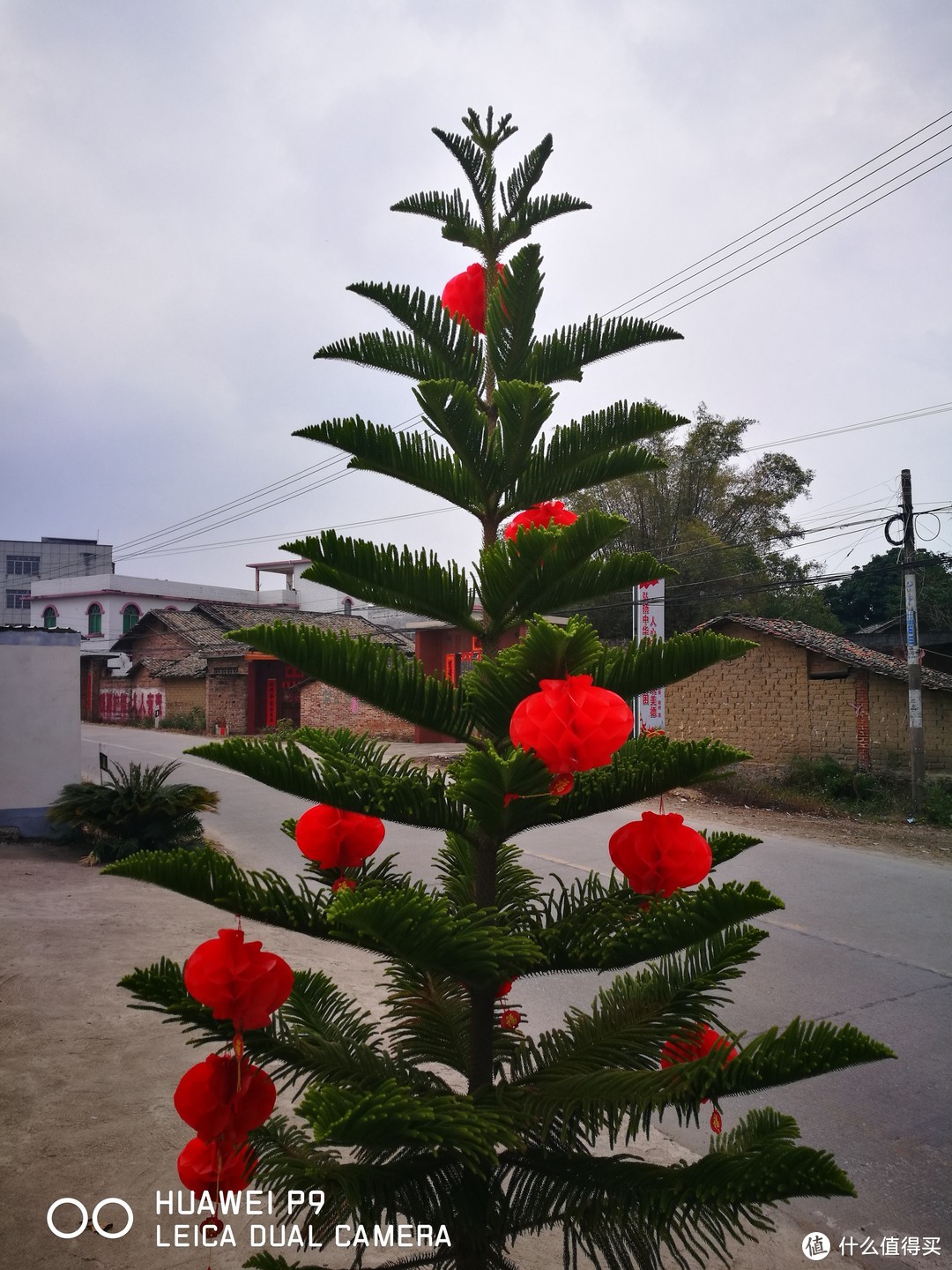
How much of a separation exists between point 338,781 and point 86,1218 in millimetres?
2276

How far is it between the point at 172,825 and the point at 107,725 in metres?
26.5

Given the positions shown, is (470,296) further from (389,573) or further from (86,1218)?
(86,1218)

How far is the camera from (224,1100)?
1.41 m

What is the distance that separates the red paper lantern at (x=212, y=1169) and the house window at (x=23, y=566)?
2077 inches

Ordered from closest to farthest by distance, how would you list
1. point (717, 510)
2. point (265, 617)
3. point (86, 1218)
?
point (86, 1218) < point (717, 510) < point (265, 617)

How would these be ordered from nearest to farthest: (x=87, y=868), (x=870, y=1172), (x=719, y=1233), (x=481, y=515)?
(x=719, y=1233), (x=481, y=515), (x=870, y=1172), (x=87, y=868)

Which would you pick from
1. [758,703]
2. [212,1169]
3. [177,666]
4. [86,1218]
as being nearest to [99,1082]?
[86,1218]

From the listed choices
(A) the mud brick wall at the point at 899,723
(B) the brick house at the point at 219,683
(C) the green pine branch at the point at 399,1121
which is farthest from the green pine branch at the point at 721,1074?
(B) the brick house at the point at 219,683

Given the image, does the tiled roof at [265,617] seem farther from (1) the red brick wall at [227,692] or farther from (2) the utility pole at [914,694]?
(2) the utility pole at [914,694]

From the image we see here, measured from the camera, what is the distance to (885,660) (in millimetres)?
15117

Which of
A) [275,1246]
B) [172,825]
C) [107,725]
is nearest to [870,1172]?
[275,1246]

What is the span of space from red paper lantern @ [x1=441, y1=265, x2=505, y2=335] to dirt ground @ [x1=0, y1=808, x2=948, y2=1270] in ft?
8.26

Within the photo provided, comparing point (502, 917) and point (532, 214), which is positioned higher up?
point (532, 214)

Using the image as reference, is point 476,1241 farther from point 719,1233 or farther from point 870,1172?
point 870,1172
